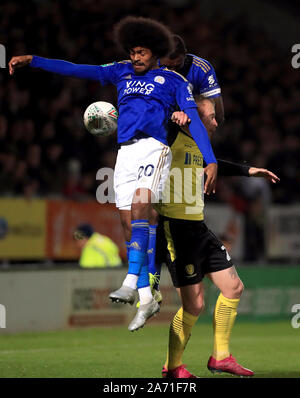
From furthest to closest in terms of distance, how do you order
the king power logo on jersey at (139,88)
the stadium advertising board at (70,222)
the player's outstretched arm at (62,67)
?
the stadium advertising board at (70,222)
the player's outstretched arm at (62,67)
the king power logo on jersey at (139,88)

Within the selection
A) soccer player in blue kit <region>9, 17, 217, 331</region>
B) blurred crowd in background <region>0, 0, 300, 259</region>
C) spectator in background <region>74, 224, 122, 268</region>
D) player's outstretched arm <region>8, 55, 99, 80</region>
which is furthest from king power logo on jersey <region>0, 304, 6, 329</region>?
player's outstretched arm <region>8, 55, 99, 80</region>

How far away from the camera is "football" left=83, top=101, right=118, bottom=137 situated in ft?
23.8

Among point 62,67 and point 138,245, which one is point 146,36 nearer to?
point 62,67

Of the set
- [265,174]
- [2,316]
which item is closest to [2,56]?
[2,316]

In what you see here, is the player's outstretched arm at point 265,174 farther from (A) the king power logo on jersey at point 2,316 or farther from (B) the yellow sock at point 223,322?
(A) the king power logo on jersey at point 2,316

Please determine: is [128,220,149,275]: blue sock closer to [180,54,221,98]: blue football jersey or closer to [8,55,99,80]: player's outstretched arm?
[8,55,99,80]: player's outstretched arm

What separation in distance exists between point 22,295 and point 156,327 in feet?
8.43

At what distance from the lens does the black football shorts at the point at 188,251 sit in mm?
7277

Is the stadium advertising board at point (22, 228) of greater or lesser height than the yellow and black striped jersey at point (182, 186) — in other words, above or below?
below

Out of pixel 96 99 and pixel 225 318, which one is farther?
pixel 96 99

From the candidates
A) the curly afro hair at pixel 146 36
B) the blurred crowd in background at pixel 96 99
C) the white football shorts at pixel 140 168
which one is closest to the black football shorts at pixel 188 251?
the white football shorts at pixel 140 168

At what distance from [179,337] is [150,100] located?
213cm

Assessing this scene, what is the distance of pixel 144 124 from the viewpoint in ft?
22.2

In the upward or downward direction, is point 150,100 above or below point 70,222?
above
